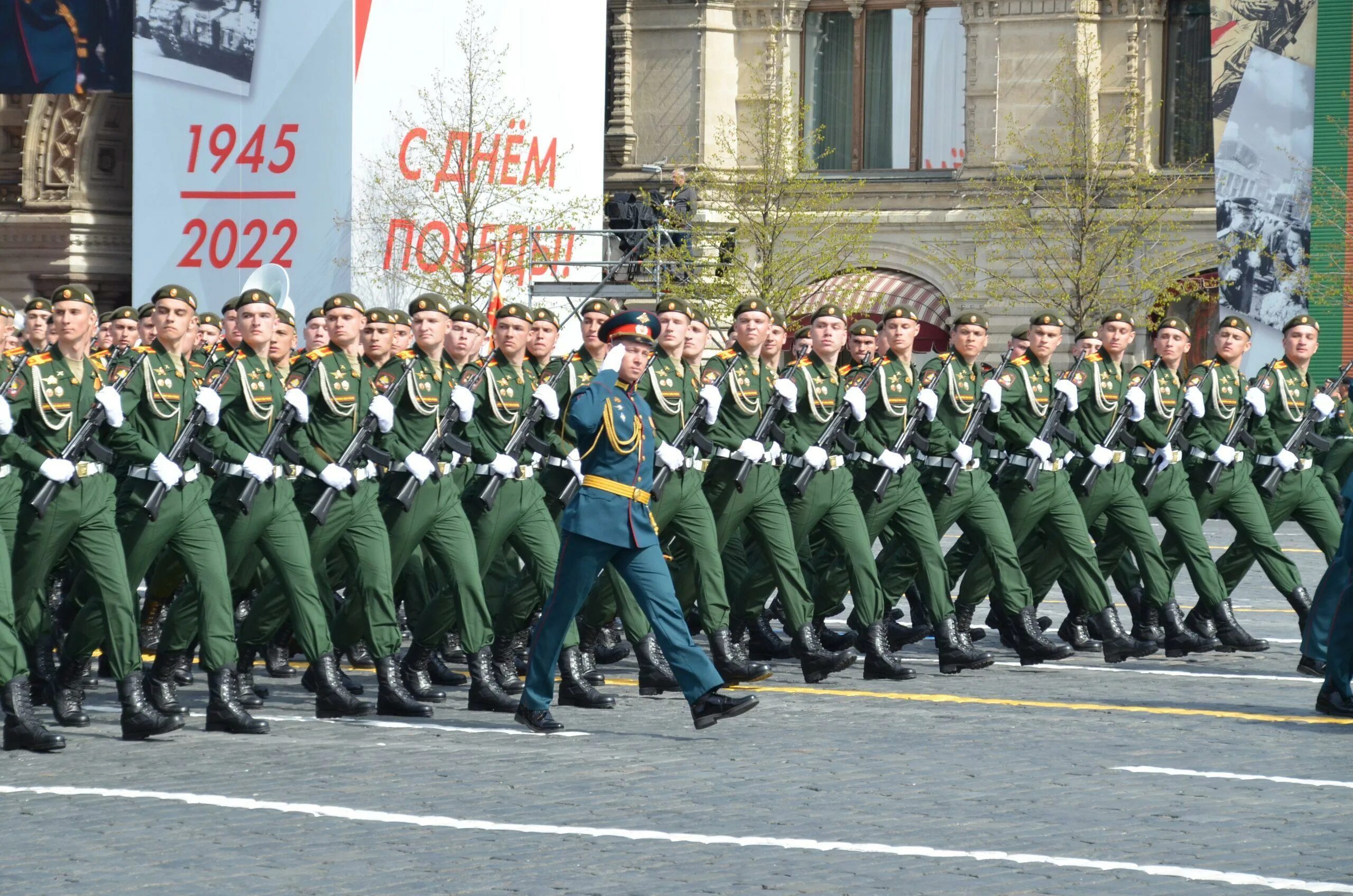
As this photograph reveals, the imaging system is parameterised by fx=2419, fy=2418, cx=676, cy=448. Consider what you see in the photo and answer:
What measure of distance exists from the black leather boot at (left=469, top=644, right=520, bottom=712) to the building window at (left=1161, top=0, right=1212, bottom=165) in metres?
28.2

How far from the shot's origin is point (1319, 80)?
115 ft

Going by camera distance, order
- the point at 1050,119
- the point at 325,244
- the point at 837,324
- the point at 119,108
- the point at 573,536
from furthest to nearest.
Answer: the point at 119,108 → the point at 1050,119 → the point at 325,244 → the point at 837,324 → the point at 573,536

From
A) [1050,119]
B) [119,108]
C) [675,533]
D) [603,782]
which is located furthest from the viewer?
[119,108]

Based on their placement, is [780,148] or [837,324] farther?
[780,148]

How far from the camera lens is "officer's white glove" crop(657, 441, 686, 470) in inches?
438

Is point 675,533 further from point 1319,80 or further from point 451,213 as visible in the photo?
point 1319,80

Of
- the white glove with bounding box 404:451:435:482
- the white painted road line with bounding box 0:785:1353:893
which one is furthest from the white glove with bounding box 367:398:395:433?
the white painted road line with bounding box 0:785:1353:893

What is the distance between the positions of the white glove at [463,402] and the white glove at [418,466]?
368 millimetres

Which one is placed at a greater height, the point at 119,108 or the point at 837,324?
the point at 119,108

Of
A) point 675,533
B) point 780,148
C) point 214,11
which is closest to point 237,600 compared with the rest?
point 675,533

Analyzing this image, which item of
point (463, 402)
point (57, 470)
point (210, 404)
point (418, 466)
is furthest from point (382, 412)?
point (57, 470)

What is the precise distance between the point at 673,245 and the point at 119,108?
11.9 meters

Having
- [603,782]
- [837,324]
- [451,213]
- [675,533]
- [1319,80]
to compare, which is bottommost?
[603,782]

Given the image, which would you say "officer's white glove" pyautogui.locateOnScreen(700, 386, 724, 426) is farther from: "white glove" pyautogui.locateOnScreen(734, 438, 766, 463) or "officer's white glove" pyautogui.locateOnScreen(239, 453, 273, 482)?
"officer's white glove" pyautogui.locateOnScreen(239, 453, 273, 482)
